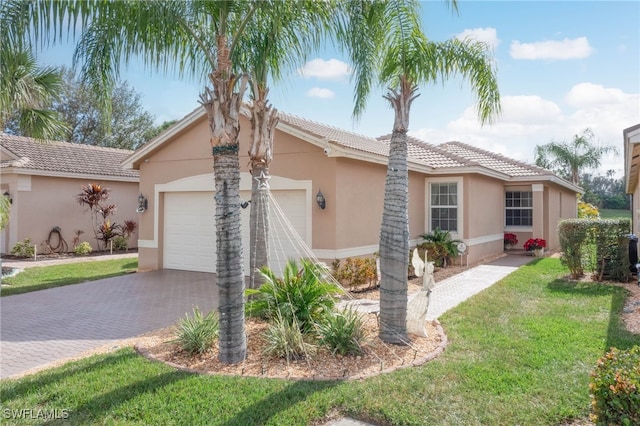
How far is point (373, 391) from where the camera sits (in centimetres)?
469

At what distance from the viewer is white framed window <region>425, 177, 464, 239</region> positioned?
14.7 m

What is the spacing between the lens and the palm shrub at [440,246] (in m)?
14.0

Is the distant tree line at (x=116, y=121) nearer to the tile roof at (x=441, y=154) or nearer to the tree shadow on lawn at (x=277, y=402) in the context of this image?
the tile roof at (x=441, y=154)

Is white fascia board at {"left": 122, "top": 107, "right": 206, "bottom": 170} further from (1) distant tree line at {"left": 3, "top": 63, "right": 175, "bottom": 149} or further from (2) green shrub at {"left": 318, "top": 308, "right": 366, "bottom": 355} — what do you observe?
(1) distant tree line at {"left": 3, "top": 63, "right": 175, "bottom": 149}

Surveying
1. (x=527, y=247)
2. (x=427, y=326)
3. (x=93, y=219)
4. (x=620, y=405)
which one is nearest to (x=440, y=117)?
(x=427, y=326)

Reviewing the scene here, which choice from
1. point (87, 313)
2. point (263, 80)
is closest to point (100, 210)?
point (87, 313)

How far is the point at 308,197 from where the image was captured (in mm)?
11148

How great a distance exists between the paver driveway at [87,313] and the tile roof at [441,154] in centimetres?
628

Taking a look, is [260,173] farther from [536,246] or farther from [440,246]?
[536,246]

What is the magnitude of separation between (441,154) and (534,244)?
547 cm

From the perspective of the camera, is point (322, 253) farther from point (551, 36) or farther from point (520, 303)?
point (551, 36)

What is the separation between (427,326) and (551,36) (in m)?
7.84
